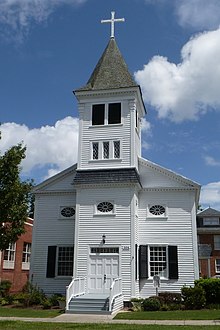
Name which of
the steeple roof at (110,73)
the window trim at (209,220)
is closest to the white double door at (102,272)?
the steeple roof at (110,73)

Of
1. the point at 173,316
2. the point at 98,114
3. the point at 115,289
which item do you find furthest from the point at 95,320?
the point at 98,114

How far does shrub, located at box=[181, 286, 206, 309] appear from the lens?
19047 millimetres

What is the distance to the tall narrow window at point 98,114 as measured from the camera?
24000 millimetres

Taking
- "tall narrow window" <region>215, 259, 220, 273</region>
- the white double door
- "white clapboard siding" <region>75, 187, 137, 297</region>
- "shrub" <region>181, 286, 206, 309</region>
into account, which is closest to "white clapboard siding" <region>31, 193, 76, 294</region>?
"white clapboard siding" <region>75, 187, 137, 297</region>

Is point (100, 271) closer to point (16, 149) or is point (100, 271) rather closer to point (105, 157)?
point (105, 157)

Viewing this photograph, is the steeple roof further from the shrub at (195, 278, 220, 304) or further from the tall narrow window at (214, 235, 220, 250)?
the tall narrow window at (214, 235, 220, 250)

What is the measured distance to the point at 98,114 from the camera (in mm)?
24156

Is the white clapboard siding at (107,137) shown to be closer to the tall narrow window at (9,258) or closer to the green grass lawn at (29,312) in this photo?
the green grass lawn at (29,312)

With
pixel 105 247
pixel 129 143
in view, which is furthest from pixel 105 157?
pixel 105 247

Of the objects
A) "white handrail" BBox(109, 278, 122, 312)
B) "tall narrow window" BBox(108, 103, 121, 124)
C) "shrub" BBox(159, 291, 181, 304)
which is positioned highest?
"tall narrow window" BBox(108, 103, 121, 124)

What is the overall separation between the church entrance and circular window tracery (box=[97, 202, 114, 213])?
2098mm

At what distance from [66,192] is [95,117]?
4.93m

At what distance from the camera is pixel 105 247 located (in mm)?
21500

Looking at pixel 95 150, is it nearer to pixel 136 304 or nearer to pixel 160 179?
pixel 160 179
